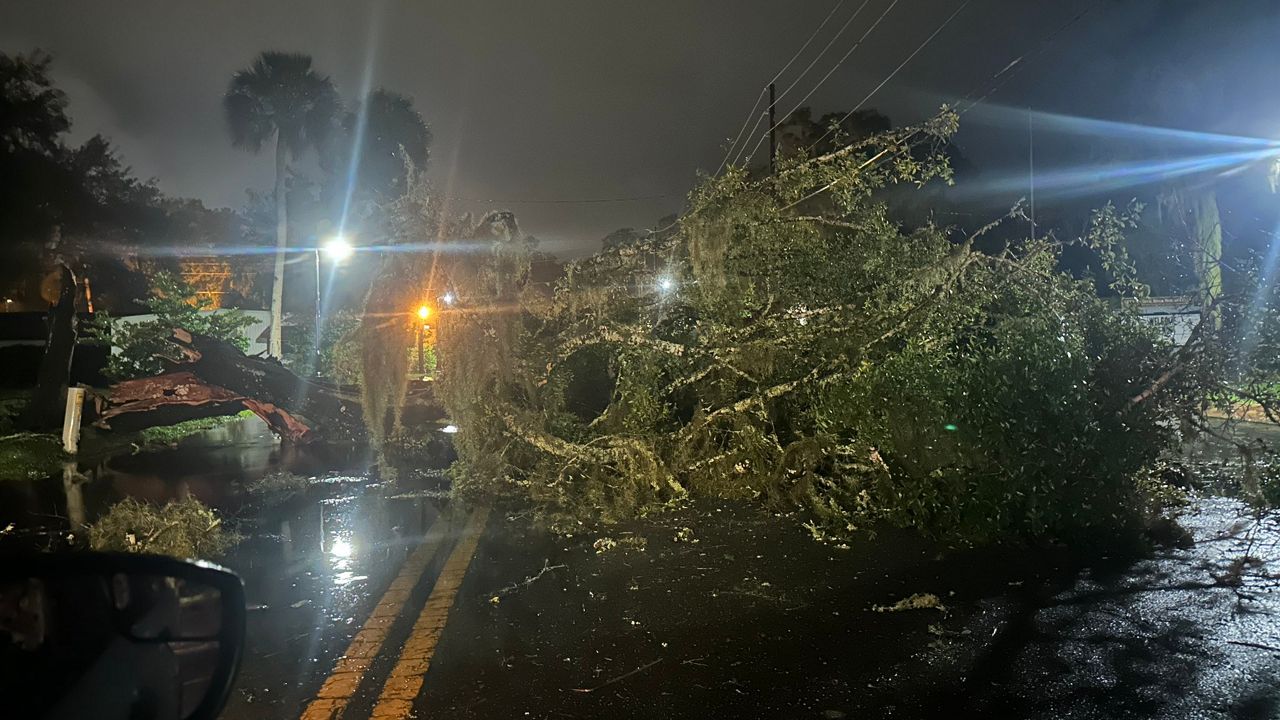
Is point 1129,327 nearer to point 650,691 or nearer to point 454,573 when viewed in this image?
point 650,691

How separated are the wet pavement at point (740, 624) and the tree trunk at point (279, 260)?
780 inches

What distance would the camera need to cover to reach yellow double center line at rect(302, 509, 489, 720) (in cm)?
344

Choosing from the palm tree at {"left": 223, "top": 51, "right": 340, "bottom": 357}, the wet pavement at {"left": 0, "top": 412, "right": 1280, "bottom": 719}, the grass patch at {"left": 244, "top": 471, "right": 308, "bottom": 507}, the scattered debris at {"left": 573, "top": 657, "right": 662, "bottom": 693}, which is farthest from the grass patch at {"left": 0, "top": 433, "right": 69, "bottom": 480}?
the palm tree at {"left": 223, "top": 51, "right": 340, "bottom": 357}

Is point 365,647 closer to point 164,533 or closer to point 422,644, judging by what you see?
point 422,644

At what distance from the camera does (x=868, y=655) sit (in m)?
3.83

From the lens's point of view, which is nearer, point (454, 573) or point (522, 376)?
point (454, 573)

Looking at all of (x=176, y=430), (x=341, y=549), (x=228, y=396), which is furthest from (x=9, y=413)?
(x=341, y=549)

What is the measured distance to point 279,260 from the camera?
27750 mm

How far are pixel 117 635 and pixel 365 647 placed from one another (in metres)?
2.50

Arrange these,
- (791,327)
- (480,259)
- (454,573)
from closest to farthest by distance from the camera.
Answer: (454,573) → (791,327) → (480,259)

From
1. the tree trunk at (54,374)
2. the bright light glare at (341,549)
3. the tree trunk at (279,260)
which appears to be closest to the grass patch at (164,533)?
the bright light glare at (341,549)

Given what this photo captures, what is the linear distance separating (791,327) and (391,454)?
6.20 metres

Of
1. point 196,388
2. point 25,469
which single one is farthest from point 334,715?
point 196,388

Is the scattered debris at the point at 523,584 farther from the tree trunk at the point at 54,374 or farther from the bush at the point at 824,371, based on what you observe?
the tree trunk at the point at 54,374
